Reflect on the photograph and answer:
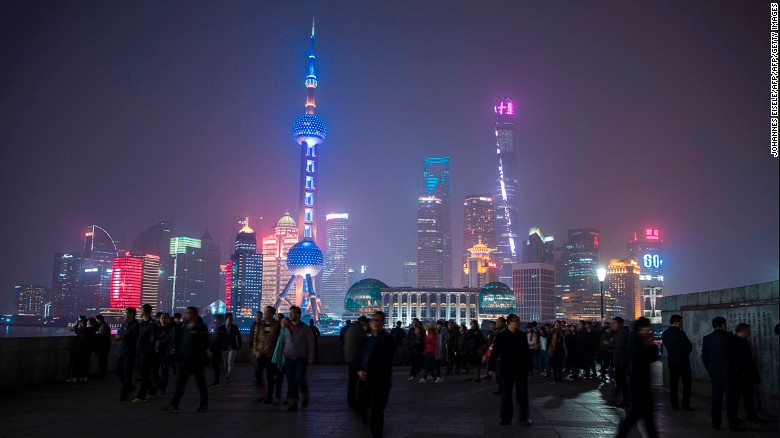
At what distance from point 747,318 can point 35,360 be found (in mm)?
16438

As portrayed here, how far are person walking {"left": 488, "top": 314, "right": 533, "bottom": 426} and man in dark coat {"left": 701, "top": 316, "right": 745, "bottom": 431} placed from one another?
2943 mm

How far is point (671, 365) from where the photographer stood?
13.2 meters

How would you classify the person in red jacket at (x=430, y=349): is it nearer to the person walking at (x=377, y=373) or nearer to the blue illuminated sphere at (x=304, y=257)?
the person walking at (x=377, y=373)

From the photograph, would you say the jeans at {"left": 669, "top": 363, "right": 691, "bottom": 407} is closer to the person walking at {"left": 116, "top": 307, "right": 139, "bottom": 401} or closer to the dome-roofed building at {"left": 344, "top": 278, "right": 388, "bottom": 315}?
the person walking at {"left": 116, "top": 307, "right": 139, "bottom": 401}

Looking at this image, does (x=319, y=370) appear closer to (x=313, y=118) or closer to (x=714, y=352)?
(x=714, y=352)

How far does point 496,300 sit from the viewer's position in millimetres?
160250

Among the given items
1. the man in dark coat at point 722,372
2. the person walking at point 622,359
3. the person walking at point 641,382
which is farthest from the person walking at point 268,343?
the man in dark coat at point 722,372

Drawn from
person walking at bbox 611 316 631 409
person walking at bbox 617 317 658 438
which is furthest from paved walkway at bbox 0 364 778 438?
person walking at bbox 617 317 658 438

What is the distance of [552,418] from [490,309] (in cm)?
14921

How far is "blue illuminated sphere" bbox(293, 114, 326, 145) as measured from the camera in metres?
176

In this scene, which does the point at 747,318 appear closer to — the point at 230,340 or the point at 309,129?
the point at 230,340

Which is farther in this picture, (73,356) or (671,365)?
(73,356)

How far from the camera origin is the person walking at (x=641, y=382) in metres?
8.55

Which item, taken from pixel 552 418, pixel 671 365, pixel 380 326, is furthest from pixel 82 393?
pixel 671 365
